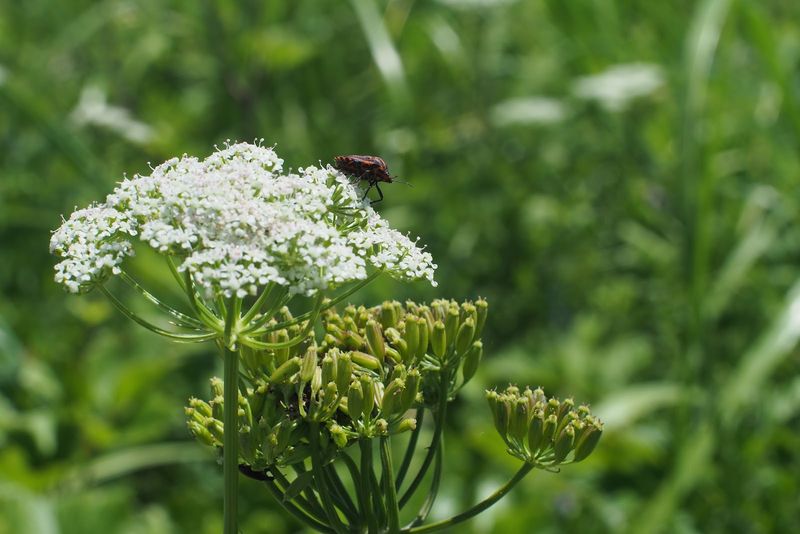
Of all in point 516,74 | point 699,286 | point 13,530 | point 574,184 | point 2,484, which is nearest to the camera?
point 13,530

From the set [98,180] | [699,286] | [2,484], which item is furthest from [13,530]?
[699,286]

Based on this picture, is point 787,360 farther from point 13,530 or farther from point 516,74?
point 13,530

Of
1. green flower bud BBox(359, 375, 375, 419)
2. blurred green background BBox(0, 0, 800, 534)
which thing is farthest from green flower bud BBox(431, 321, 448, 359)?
blurred green background BBox(0, 0, 800, 534)

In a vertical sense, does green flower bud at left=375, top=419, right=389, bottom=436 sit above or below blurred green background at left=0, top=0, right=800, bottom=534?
below

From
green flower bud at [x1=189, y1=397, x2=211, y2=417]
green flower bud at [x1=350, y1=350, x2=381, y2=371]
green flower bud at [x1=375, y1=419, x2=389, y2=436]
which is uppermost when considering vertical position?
green flower bud at [x1=350, y1=350, x2=381, y2=371]

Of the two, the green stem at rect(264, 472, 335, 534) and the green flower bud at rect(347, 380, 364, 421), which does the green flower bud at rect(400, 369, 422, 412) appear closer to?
the green flower bud at rect(347, 380, 364, 421)

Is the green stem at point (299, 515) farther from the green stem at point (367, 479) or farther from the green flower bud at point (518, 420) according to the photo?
the green flower bud at point (518, 420)

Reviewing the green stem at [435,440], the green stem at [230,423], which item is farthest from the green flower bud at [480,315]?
the green stem at [230,423]
